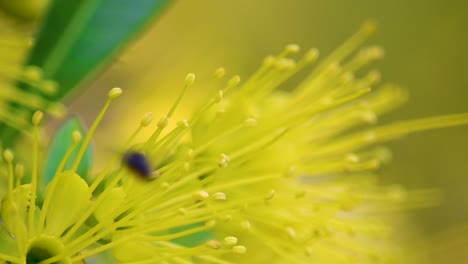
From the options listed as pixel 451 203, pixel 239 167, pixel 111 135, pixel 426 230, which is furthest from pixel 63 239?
pixel 451 203

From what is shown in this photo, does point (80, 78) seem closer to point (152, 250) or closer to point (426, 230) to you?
point (152, 250)

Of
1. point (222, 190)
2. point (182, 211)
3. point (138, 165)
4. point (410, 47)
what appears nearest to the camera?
point (138, 165)

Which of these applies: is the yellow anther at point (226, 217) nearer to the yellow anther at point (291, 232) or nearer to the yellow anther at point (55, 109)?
the yellow anther at point (291, 232)

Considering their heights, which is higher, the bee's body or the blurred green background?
the blurred green background

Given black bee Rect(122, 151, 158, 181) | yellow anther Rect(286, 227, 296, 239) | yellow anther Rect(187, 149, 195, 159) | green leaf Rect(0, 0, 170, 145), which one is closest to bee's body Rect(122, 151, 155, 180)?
black bee Rect(122, 151, 158, 181)

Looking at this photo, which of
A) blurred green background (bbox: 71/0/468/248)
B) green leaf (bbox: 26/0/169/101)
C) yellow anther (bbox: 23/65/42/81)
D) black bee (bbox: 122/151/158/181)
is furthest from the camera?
blurred green background (bbox: 71/0/468/248)

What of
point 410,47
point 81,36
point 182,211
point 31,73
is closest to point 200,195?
point 182,211

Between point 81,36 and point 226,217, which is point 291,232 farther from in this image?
point 81,36

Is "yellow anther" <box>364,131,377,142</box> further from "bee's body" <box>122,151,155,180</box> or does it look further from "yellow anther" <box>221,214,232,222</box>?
"bee's body" <box>122,151,155,180</box>
